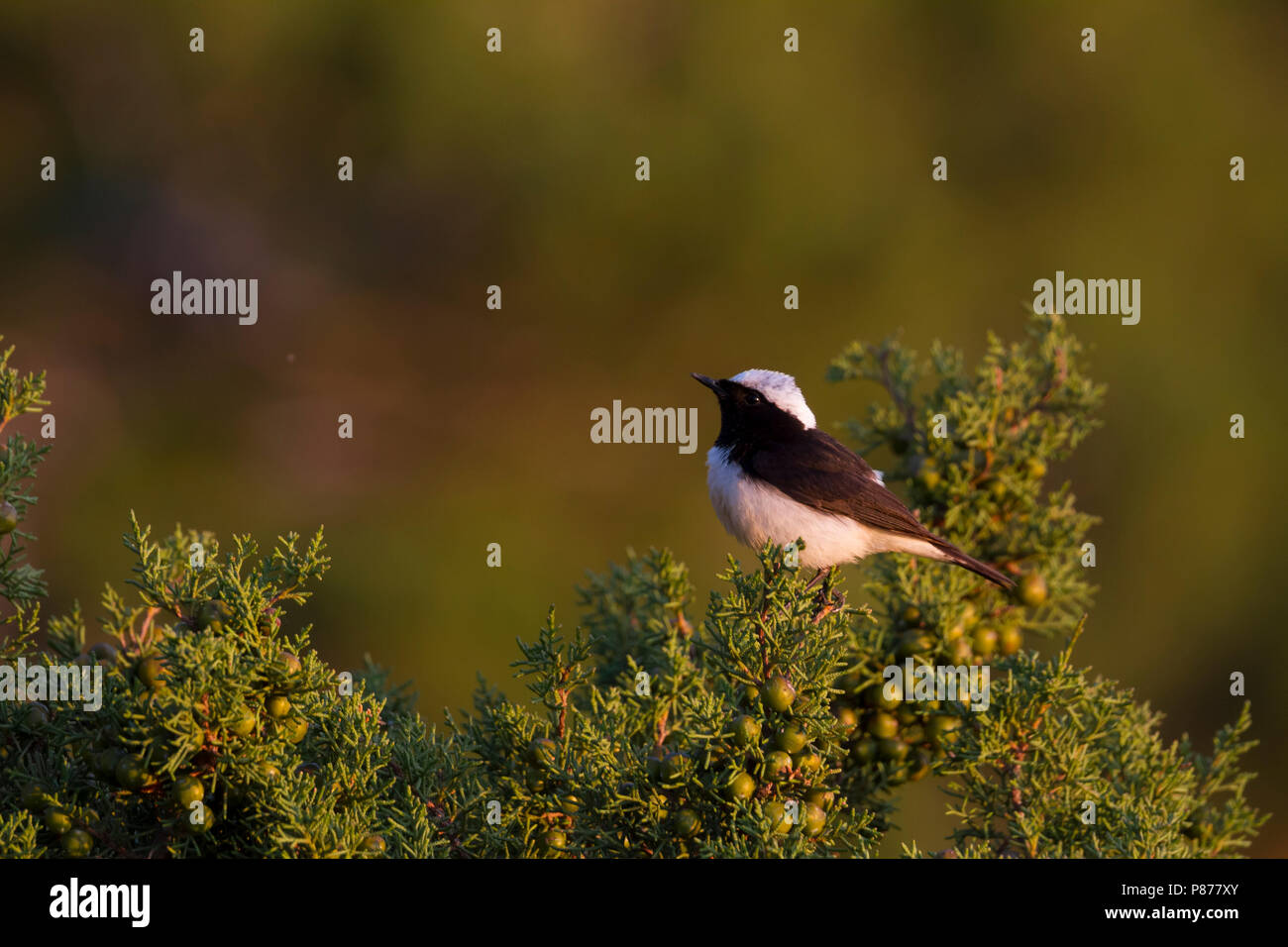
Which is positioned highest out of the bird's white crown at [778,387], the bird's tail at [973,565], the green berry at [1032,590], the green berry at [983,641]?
the bird's white crown at [778,387]

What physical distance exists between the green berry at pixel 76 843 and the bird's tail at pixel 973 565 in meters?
2.23

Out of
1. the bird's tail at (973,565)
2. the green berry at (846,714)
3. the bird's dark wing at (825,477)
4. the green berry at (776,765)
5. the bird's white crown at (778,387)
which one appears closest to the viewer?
the green berry at (776,765)

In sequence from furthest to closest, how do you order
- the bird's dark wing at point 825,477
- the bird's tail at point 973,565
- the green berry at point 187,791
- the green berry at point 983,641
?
1. the bird's dark wing at point 825,477
2. the bird's tail at point 973,565
3. the green berry at point 983,641
4. the green berry at point 187,791

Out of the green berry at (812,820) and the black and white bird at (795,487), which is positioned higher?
the black and white bird at (795,487)

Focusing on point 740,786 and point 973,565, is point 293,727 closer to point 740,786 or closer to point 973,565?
point 740,786

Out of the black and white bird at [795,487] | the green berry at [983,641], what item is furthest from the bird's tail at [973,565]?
the black and white bird at [795,487]

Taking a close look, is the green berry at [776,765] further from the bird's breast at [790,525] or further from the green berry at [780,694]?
the bird's breast at [790,525]

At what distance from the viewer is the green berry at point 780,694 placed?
75.8 inches

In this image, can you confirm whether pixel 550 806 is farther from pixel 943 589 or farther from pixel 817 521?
pixel 817 521

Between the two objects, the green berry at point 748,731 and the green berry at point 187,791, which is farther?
the green berry at point 748,731

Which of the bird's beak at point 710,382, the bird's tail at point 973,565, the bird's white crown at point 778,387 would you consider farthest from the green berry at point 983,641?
the bird's beak at point 710,382

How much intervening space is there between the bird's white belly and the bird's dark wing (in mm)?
33

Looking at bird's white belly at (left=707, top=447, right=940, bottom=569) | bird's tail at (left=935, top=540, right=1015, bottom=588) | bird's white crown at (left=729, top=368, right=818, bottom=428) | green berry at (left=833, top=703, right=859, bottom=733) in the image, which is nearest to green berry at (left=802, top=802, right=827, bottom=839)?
green berry at (left=833, top=703, right=859, bottom=733)
